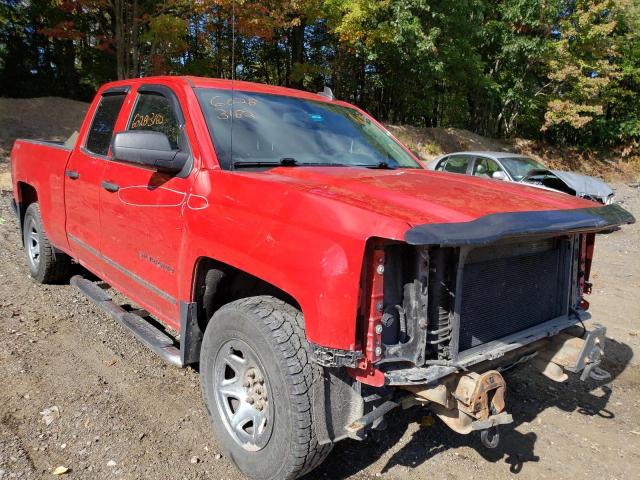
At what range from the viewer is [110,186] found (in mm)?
3746

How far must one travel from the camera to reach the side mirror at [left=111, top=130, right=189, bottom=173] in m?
2.93

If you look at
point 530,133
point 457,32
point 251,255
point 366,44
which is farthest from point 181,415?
point 530,133

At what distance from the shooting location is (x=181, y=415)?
3.30m

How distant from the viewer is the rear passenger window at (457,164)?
11250 millimetres

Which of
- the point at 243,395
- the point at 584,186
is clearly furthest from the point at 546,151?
the point at 243,395

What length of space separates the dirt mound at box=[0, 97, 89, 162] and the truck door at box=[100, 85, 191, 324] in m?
13.4

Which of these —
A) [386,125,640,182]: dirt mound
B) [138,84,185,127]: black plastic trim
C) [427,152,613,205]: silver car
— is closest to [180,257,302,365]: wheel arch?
[138,84,185,127]: black plastic trim

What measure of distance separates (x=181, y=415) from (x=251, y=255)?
142 cm

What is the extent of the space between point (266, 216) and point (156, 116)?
163 centimetres

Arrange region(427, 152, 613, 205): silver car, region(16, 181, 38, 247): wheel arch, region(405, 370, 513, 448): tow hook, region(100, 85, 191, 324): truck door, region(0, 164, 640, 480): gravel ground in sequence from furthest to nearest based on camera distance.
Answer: region(427, 152, 613, 205): silver car → region(16, 181, 38, 247): wheel arch → region(100, 85, 191, 324): truck door → region(0, 164, 640, 480): gravel ground → region(405, 370, 513, 448): tow hook

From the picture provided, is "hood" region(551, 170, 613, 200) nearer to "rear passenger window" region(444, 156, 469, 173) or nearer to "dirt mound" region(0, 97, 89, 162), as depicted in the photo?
"rear passenger window" region(444, 156, 469, 173)

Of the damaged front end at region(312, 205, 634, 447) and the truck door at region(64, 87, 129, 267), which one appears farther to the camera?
the truck door at region(64, 87, 129, 267)

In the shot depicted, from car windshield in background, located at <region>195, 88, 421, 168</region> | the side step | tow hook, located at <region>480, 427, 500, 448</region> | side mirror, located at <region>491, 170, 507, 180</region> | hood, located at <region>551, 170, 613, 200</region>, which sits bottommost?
tow hook, located at <region>480, 427, 500, 448</region>

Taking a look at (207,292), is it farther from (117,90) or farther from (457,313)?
(117,90)
